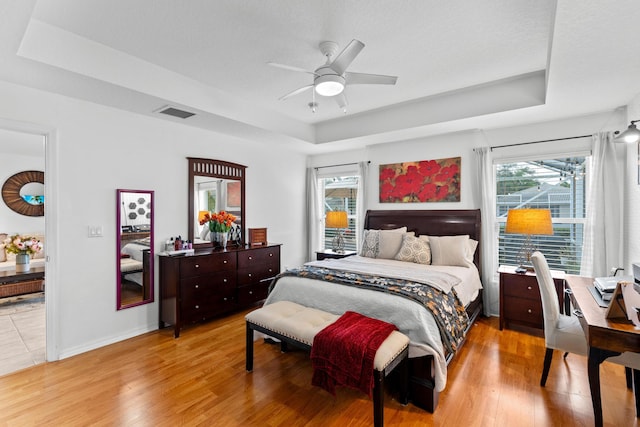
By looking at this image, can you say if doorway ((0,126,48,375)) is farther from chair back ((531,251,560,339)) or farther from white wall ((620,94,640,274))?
white wall ((620,94,640,274))

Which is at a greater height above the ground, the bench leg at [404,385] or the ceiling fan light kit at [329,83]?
the ceiling fan light kit at [329,83]

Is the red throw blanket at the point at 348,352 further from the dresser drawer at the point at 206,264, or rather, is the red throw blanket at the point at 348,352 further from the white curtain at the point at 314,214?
the white curtain at the point at 314,214

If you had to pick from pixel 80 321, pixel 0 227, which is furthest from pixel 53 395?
pixel 0 227

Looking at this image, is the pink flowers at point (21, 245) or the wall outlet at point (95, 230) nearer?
the wall outlet at point (95, 230)

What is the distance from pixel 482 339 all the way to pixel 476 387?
1.00 metres

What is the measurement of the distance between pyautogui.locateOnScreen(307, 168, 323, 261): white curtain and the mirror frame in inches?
56.8

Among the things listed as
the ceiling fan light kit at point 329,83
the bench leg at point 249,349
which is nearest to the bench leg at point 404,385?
the bench leg at point 249,349

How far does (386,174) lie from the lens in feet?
15.8

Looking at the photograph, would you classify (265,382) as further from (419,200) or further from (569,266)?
(569,266)

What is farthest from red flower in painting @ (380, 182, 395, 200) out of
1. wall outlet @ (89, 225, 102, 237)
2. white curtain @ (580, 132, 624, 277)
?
wall outlet @ (89, 225, 102, 237)

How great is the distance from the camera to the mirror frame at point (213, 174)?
12.8 feet

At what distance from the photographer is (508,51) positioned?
259 cm

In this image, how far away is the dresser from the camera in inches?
132

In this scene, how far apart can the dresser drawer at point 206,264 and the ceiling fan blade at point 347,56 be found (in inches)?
100
